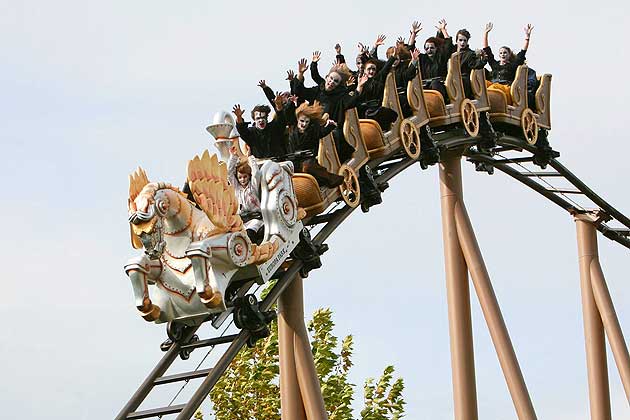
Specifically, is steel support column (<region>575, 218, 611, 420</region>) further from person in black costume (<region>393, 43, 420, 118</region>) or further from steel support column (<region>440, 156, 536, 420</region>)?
person in black costume (<region>393, 43, 420, 118</region>)

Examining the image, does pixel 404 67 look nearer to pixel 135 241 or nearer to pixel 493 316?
pixel 493 316

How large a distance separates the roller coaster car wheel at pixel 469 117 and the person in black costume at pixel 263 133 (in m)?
2.04

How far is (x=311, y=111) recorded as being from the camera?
424 inches

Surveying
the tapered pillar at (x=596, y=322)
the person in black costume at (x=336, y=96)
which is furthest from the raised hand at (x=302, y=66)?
the tapered pillar at (x=596, y=322)

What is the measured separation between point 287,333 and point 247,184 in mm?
1262

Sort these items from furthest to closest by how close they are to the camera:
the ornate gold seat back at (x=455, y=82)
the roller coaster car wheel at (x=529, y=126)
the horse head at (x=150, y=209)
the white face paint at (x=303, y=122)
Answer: the roller coaster car wheel at (x=529, y=126) < the ornate gold seat back at (x=455, y=82) < the white face paint at (x=303, y=122) < the horse head at (x=150, y=209)

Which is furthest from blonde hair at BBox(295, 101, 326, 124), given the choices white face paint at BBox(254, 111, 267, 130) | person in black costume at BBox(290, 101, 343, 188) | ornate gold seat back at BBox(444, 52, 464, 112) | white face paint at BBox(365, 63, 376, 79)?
ornate gold seat back at BBox(444, 52, 464, 112)

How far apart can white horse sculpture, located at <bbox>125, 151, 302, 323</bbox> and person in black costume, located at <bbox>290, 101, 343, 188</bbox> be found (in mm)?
1123

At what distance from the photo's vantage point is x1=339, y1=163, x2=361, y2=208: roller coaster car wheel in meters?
10.9

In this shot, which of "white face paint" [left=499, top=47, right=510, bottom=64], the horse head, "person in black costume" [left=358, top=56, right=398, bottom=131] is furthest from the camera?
"white face paint" [left=499, top=47, right=510, bottom=64]

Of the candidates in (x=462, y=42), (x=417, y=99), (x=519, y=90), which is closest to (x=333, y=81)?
(x=417, y=99)

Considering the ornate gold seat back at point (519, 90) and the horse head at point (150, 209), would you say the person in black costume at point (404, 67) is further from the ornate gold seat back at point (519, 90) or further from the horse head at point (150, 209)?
the horse head at point (150, 209)

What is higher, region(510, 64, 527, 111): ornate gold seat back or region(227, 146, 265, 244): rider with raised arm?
region(510, 64, 527, 111): ornate gold seat back

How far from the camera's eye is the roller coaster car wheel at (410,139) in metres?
11.6
